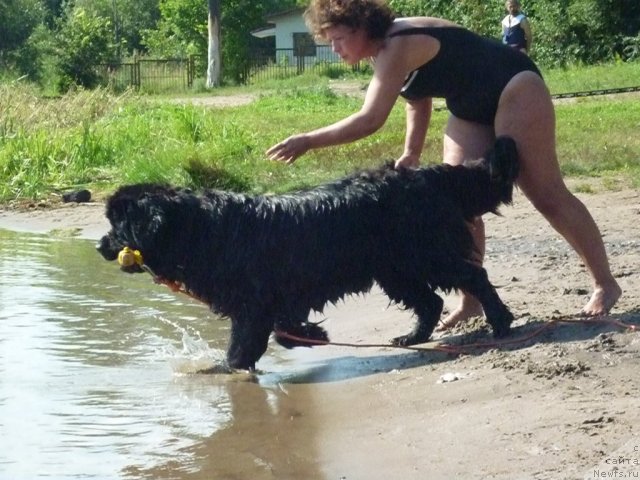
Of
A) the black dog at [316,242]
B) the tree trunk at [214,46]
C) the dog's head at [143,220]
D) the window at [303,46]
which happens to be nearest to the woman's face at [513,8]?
the black dog at [316,242]

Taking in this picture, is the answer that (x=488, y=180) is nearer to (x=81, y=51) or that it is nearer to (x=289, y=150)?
(x=289, y=150)

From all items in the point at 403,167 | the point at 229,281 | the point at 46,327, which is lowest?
the point at 46,327

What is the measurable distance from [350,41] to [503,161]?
0.95 metres

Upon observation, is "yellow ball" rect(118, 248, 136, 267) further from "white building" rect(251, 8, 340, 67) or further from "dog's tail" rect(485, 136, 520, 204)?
"white building" rect(251, 8, 340, 67)

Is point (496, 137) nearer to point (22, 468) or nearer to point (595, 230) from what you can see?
point (595, 230)

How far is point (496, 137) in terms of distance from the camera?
570 cm

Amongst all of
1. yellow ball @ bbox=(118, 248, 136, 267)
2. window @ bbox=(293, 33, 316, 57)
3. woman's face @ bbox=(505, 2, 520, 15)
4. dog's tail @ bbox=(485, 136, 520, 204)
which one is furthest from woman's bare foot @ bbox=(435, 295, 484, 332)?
window @ bbox=(293, 33, 316, 57)

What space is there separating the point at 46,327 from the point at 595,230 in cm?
350

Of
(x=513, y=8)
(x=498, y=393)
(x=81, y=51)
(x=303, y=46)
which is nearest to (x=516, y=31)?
(x=513, y=8)

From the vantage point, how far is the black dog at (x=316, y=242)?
19.2 ft

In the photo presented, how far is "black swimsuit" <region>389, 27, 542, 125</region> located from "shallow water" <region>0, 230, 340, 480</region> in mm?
1628

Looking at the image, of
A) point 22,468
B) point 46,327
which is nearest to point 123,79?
point 46,327

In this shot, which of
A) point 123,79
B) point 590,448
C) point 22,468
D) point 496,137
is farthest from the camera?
point 123,79

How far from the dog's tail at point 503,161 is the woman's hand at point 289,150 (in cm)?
93
